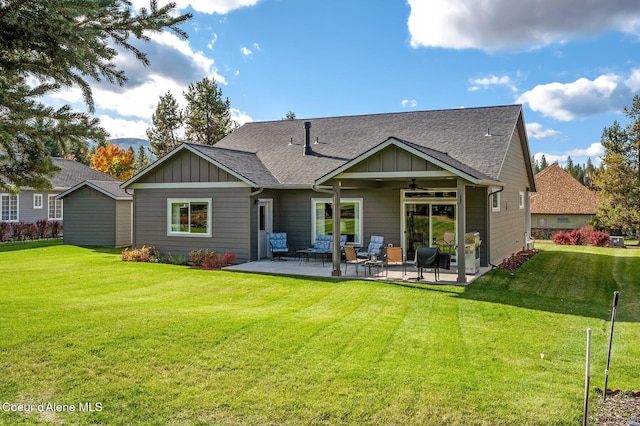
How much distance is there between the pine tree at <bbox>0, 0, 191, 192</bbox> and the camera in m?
4.19

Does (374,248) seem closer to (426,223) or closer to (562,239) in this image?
(426,223)

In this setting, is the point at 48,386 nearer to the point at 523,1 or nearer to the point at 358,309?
the point at 358,309

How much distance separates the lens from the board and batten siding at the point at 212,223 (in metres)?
16.0

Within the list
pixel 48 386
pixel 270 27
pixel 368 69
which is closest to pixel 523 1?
pixel 270 27

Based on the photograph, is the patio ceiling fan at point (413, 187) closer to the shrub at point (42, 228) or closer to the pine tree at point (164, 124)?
the shrub at point (42, 228)

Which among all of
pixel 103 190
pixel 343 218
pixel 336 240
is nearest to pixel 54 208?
pixel 103 190

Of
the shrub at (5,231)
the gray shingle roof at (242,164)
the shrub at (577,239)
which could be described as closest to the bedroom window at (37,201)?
the shrub at (5,231)

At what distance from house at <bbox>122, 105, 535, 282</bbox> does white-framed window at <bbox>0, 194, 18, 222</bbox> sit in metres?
12.5

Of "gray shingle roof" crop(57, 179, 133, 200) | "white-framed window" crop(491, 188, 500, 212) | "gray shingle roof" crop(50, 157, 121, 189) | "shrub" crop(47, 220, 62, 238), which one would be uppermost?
"gray shingle roof" crop(50, 157, 121, 189)

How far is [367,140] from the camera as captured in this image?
758 inches

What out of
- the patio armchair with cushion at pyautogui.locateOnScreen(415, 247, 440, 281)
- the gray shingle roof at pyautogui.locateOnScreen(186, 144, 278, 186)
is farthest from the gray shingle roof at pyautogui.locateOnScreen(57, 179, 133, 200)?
the patio armchair with cushion at pyautogui.locateOnScreen(415, 247, 440, 281)

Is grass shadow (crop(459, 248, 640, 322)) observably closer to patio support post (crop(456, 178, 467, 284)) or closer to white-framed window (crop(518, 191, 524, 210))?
patio support post (crop(456, 178, 467, 284))

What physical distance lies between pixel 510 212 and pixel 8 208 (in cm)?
2536

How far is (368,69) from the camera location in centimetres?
2195
